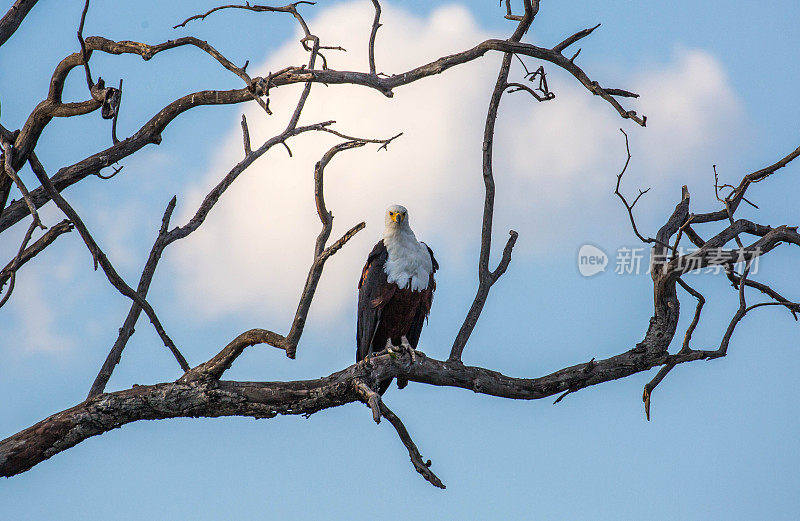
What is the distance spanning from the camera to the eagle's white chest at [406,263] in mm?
6875

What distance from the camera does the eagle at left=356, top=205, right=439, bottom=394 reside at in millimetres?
6883

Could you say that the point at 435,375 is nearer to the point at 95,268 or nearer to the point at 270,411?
the point at 270,411

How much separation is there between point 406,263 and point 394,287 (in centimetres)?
22

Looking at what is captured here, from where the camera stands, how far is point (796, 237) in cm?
534

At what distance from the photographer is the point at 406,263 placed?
6.91 metres

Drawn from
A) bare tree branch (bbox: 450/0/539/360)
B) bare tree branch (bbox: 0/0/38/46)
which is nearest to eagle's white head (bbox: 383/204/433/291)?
bare tree branch (bbox: 450/0/539/360)

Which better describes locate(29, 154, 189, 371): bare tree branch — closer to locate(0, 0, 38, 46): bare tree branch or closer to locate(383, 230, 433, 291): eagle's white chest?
locate(0, 0, 38, 46): bare tree branch

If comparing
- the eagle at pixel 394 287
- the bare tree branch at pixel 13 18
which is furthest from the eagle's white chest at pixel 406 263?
the bare tree branch at pixel 13 18

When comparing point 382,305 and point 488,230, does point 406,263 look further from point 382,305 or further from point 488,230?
point 488,230

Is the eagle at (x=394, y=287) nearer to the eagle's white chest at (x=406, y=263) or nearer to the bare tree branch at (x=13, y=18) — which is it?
the eagle's white chest at (x=406, y=263)

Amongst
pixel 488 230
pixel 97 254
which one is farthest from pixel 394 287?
pixel 97 254

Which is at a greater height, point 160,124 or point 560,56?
point 160,124

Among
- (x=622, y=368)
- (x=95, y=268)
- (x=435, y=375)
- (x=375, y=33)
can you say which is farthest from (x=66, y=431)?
(x=622, y=368)

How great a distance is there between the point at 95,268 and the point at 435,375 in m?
2.05
